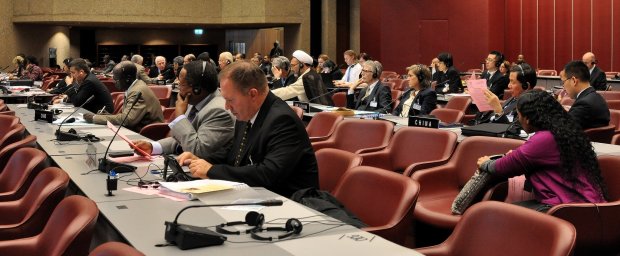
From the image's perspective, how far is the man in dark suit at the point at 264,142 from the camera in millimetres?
3635

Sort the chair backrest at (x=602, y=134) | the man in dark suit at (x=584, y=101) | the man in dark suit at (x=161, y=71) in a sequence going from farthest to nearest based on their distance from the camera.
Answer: the man in dark suit at (x=161, y=71) < the man in dark suit at (x=584, y=101) < the chair backrest at (x=602, y=134)

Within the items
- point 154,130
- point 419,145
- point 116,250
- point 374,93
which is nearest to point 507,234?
point 116,250

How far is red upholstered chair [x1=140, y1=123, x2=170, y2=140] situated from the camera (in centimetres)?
681

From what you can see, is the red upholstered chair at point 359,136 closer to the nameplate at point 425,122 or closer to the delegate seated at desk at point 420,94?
the nameplate at point 425,122

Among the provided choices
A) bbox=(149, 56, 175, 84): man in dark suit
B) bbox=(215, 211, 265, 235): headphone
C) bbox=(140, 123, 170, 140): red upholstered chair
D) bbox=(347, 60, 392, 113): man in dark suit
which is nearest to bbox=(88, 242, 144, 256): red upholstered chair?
bbox=(215, 211, 265, 235): headphone

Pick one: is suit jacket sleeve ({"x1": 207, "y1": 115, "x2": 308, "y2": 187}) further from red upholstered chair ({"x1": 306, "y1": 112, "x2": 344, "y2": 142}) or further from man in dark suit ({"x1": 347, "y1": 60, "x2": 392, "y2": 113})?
man in dark suit ({"x1": 347, "y1": 60, "x2": 392, "y2": 113})

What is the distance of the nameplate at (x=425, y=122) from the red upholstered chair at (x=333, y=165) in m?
1.86

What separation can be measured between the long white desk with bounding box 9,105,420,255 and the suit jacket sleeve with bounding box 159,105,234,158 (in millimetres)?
436

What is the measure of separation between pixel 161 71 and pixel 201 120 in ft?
41.1

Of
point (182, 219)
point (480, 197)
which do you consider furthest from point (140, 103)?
point (182, 219)

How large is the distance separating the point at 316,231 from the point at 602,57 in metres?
16.4

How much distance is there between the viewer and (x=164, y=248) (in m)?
2.53

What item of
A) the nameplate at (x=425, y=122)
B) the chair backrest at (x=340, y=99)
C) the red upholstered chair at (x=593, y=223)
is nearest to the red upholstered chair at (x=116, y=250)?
the red upholstered chair at (x=593, y=223)

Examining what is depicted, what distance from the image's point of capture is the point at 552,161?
3.84m
